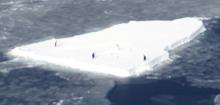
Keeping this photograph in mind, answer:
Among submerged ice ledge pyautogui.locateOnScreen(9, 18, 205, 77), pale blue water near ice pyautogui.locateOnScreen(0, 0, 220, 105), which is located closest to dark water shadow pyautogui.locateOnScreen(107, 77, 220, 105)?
pale blue water near ice pyautogui.locateOnScreen(0, 0, 220, 105)

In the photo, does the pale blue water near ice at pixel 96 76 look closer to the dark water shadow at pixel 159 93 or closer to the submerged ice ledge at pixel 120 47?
the dark water shadow at pixel 159 93

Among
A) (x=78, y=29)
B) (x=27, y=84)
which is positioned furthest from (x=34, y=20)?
(x=27, y=84)

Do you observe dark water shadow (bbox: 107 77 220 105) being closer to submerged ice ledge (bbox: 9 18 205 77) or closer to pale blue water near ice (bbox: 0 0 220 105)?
pale blue water near ice (bbox: 0 0 220 105)

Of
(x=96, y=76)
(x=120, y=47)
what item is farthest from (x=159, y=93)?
(x=120, y=47)

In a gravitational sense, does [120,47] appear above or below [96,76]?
above

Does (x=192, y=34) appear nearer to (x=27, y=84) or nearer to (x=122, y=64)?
(x=122, y=64)

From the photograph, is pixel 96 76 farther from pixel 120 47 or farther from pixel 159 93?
pixel 120 47

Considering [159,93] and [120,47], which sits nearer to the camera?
[159,93]
